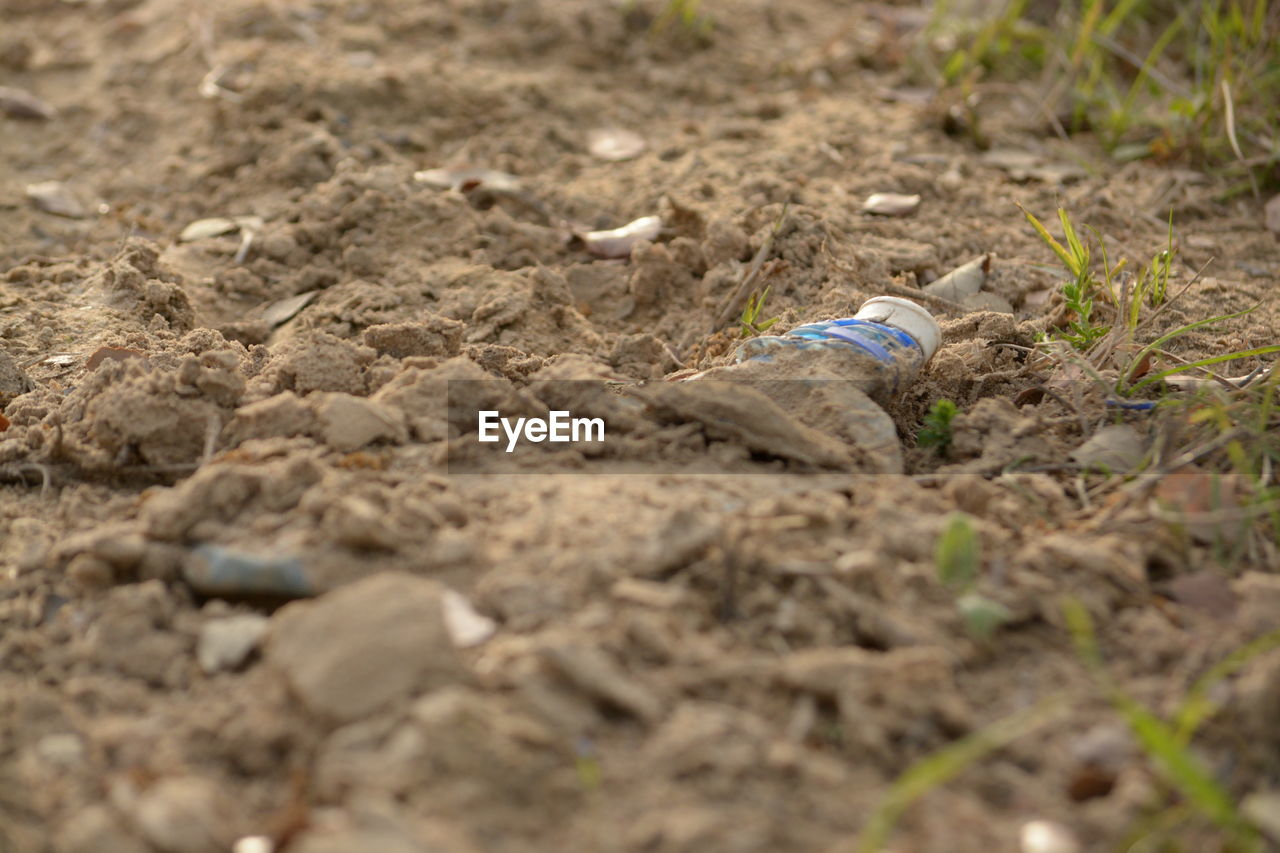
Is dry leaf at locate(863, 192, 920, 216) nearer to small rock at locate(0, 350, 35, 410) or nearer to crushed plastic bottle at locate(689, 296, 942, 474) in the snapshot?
crushed plastic bottle at locate(689, 296, 942, 474)

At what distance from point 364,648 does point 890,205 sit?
1963 mm

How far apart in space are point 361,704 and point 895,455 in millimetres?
938

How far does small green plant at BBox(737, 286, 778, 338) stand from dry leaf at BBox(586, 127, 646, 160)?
38.7 inches

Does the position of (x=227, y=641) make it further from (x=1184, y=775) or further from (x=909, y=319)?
(x=909, y=319)

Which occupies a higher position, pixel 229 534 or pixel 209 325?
pixel 229 534

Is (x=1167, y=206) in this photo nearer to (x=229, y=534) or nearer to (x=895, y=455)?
(x=895, y=455)

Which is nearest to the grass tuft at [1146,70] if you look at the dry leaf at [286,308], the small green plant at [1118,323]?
the small green plant at [1118,323]

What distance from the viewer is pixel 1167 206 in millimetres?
2979

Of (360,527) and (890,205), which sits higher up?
(360,527)

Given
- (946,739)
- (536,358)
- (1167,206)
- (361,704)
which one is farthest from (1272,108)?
(361,704)

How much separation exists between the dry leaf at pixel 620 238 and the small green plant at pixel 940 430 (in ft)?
3.33

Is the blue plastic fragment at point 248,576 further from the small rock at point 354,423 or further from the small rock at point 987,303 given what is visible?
→ the small rock at point 987,303

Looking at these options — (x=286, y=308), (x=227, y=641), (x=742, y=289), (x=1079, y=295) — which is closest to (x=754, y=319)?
(x=742, y=289)

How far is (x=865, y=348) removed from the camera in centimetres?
202
